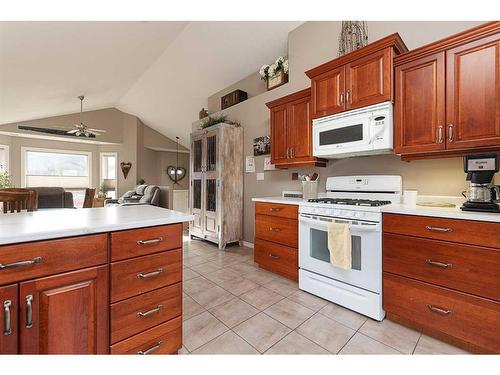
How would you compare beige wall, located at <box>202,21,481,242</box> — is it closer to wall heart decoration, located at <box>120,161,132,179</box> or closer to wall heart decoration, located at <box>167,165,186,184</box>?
wall heart decoration, located at <box>120,161,132,179</box>

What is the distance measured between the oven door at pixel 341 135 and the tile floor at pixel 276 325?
1418mm

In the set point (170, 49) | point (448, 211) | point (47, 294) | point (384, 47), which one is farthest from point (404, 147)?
point (170, 49)

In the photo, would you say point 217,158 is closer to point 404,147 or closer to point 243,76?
point 243,76

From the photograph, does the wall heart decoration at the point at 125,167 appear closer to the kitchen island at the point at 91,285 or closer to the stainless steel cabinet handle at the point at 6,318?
the kitchen island at the point at 91,285

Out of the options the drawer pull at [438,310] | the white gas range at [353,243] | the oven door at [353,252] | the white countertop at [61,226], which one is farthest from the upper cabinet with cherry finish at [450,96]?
the white countertop at [61,226]

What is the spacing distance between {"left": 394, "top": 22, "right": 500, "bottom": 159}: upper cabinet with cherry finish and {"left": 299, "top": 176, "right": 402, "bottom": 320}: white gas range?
484 millimetres

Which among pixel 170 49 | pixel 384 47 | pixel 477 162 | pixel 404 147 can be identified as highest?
pixel 170 49

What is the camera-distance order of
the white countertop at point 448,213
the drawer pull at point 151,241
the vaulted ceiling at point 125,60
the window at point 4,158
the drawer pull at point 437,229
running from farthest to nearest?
the window at point 4,158
the vaulted ceiling at point 125,60
the drawer pull at point 437,229
the white countertop at point 448,213
the drawer pull at point 151,241

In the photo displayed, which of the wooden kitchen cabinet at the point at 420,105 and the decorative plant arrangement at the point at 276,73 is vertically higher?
the decorative plant arrangement at the point at 276,73

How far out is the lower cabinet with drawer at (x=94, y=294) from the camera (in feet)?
2.85

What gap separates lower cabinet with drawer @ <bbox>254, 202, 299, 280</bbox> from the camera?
238cm

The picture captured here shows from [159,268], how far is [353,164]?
220cm

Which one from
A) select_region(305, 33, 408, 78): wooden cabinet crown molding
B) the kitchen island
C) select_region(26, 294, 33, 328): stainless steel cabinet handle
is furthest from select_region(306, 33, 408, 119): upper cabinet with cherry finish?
select_region(26, 294, 33, 328): stainless steel cabinet handle

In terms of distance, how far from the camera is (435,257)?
4.89ft
